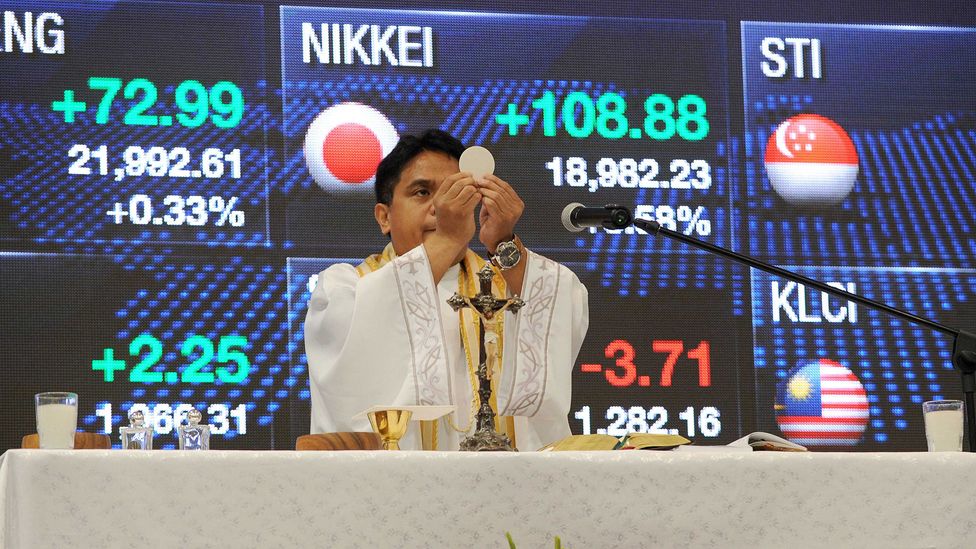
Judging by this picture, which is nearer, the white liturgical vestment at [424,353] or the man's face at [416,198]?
the white liturgical vestment at [424,353]

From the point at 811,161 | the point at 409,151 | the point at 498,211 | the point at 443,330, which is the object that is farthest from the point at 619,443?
the point at 811,161

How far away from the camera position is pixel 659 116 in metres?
4.77

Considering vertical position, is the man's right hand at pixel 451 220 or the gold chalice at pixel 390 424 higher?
the man's right hand at pixel 451 220

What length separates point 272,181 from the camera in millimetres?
4551

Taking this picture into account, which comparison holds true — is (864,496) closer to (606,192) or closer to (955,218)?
(606,192)

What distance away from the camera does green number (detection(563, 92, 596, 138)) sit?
4727 mm

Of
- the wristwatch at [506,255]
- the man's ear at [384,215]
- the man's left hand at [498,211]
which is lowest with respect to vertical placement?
the wristwatch at [506,255]

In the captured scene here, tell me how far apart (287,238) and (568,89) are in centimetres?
107

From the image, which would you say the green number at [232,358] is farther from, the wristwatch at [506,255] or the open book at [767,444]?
the open book at [767,444]

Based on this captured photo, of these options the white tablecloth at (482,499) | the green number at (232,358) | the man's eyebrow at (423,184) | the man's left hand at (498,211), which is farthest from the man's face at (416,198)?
the white tablecloth at (482,499)

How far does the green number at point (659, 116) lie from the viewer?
4.75 metres

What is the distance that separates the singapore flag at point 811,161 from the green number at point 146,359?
2.10m

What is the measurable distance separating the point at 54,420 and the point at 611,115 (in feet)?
9.31

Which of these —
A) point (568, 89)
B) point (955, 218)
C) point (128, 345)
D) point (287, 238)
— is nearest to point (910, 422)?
point (955, 218)
